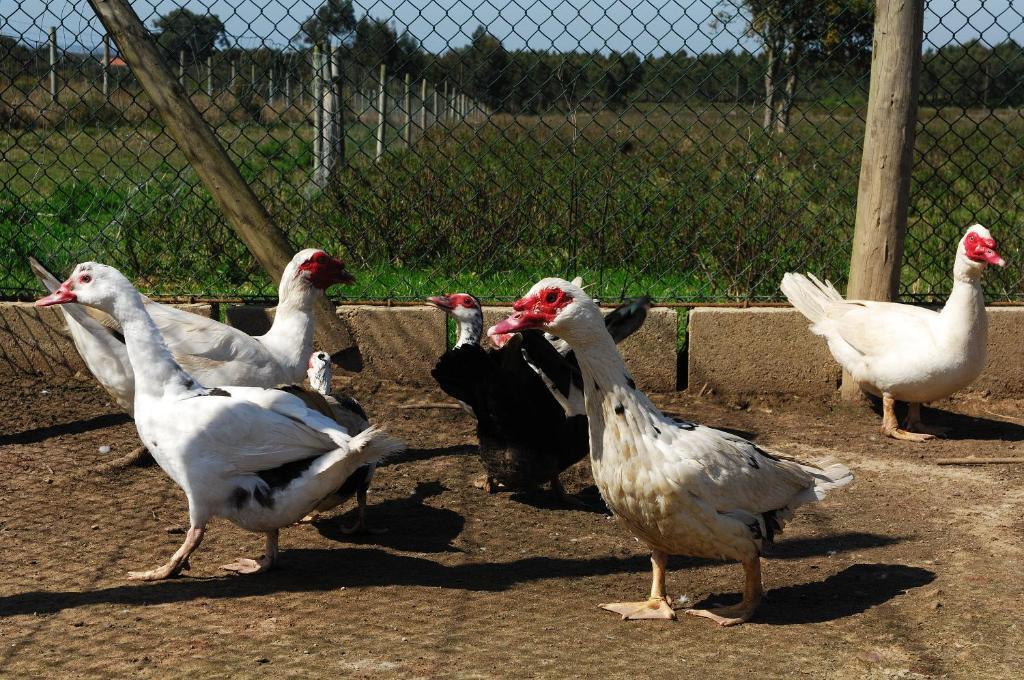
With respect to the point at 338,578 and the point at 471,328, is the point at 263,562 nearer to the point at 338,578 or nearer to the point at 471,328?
the point at 338,578

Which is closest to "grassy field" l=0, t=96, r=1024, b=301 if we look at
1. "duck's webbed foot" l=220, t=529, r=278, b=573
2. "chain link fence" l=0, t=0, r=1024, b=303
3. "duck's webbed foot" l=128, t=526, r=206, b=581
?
"chain link fence" l=0, t=0, r=1024, b=303

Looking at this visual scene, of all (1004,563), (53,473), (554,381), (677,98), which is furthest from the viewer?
(677,98)

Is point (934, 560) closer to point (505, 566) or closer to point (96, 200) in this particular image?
point (505, 566)

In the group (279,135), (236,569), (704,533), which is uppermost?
(279,135)

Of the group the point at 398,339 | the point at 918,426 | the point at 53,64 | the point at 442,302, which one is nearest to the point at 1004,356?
the point at 918,426

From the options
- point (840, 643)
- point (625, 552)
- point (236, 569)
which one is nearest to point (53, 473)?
point (236, 569)

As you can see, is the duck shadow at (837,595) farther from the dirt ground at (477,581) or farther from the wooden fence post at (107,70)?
the wooden fence post at (107,70)

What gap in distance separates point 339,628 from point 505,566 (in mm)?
854

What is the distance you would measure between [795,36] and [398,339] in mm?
2763

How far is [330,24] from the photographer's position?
18.8ft

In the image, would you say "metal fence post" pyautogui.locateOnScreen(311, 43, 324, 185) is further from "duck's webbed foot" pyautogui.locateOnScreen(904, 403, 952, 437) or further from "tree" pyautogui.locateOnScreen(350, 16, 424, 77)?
"duck's webbed foot" pyautogui.locateOnScreen(904, 403, 952, 437)

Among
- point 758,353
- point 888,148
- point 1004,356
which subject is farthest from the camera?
point 758,353

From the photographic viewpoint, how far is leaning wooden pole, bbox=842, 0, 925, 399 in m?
5.62

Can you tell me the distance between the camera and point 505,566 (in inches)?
151
